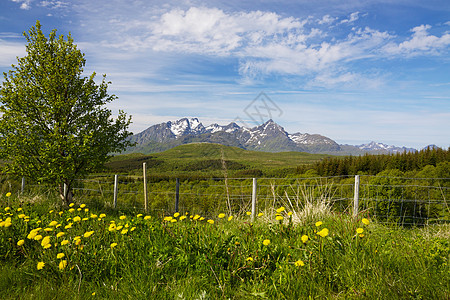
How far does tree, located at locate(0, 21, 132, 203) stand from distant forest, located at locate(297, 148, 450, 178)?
2439 cm

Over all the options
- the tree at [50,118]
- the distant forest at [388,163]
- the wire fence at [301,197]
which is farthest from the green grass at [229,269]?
the distant forest at [388,163]

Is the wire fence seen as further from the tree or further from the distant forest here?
the distant forest

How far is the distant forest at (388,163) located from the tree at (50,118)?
80.0 ft

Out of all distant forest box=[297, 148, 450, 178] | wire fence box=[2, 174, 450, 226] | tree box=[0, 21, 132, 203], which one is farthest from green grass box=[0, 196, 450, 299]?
distant forest box=[297, 148, 450, 178]

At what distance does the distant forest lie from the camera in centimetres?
2704

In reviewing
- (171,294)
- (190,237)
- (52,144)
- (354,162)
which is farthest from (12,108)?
(354,162)

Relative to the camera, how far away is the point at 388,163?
3103 centimetres

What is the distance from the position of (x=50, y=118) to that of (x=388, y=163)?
33.0 m

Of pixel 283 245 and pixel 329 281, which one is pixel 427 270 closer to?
pixel 329 281

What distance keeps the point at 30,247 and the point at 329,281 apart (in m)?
3.18

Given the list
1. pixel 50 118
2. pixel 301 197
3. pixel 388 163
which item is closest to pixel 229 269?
pixel 301 197

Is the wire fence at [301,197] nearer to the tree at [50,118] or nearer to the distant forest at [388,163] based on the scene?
the tree at [50,118]

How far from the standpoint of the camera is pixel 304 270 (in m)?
2.22

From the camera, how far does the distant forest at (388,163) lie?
2704 cm
